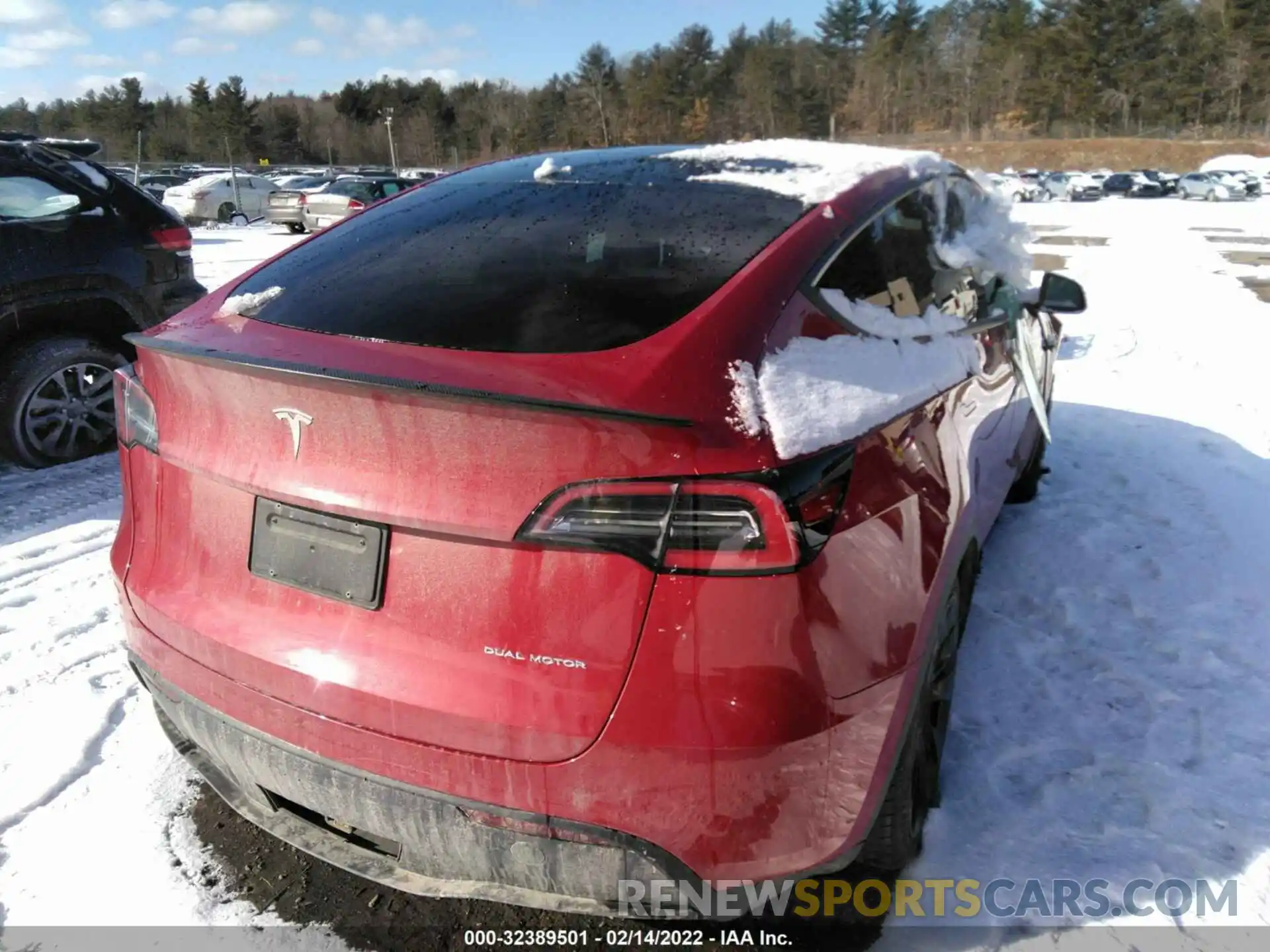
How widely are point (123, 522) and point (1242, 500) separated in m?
4.78

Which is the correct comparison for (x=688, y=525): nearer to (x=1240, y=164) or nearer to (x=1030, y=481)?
(x=1030, y=481)

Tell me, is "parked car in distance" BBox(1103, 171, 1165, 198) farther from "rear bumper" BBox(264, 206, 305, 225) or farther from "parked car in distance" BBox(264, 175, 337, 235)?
"rear bumper" BBox(264, 206, 305, 225)

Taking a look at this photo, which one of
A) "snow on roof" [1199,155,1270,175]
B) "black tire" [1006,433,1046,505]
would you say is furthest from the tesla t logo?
"snow on roof" [1199,155,1270,175]

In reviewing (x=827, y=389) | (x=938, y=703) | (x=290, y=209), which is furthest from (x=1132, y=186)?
(x=827, y=389)

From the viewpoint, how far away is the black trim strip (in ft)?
4.98

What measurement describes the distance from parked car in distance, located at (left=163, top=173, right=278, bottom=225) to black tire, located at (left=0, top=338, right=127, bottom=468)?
2491cm

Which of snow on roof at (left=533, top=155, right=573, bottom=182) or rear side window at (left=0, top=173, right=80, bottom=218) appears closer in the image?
snow on roof at (left=533, top=155, right=573, bottom=182)

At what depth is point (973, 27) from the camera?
86.7m

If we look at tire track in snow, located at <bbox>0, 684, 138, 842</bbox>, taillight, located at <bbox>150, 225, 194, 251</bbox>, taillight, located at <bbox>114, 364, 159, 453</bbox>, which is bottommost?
tire track in snow, located at <bbox>0, 684, 138, 842</bbox>

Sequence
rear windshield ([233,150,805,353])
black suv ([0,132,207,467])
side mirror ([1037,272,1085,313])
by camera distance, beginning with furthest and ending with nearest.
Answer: black suv ([0,132,207,467]), side mirror ([1037,272,1085,313]), rear windshield ([233,150,805,353])

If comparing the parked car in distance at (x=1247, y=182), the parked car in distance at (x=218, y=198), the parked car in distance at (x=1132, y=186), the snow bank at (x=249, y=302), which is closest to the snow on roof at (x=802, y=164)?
the snow bank at (x=249, y=302)

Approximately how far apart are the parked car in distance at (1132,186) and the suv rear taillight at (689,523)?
48411 mm

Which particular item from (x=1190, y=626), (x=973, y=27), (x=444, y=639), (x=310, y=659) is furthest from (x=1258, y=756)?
(x=973, y=27)

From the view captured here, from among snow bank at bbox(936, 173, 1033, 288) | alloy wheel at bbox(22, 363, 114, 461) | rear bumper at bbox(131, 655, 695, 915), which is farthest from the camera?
alloy wheel at bbox(22, 363, 114, 461)
